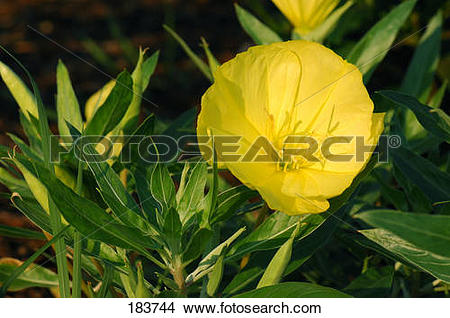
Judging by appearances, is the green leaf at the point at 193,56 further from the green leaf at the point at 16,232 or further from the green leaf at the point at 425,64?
the green leaf at the point at 425,64

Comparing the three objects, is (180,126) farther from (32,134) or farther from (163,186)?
(163,186)

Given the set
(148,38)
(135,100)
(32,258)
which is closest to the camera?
(32,258)

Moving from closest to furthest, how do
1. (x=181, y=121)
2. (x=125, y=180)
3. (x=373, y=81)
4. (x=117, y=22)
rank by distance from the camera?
(x=125, y=180) < (x=181, y=121) < (x=373, y=81) < (x=117, y=22)

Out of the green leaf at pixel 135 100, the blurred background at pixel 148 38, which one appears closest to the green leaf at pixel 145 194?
the green leaf at pixel 135 100

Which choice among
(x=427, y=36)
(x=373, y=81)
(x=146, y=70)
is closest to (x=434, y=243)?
(x=146, y=70)

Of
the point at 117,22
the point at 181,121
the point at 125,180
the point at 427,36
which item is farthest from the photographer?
the point at 117,22

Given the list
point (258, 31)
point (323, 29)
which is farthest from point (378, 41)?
point (258, 31)
